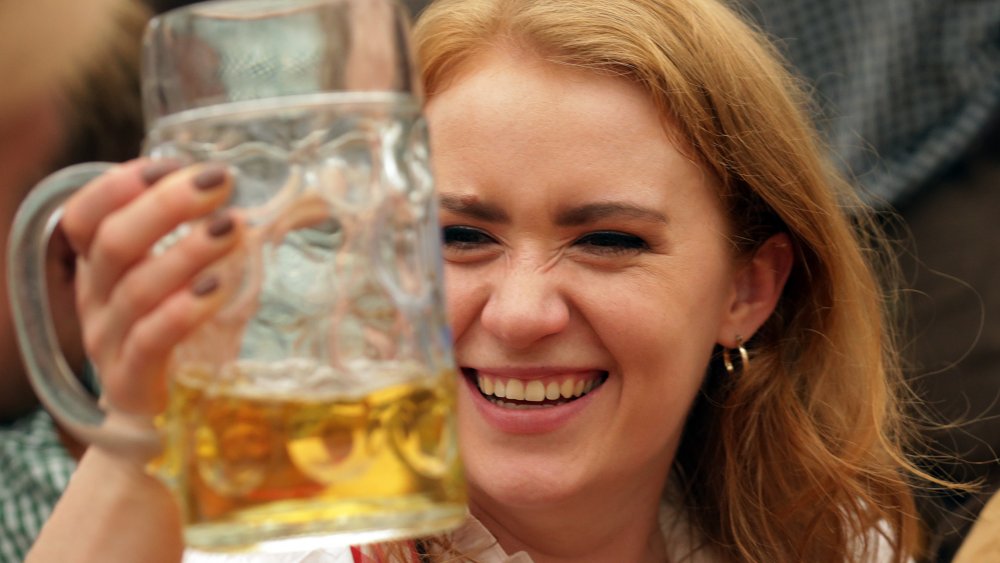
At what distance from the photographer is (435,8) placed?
180 centimetres

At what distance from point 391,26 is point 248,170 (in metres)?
0.14

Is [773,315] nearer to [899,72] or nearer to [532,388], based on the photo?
[532,388]

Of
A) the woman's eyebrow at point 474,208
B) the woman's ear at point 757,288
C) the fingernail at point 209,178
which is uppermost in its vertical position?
the fingernail at point 209,178

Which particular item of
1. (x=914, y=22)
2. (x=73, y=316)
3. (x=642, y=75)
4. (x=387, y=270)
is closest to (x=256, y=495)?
(x=387, y=270)

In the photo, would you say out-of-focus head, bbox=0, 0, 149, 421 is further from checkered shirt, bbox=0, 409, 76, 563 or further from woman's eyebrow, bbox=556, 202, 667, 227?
woman's eyebrow, bbox=556, 202, 667, 227

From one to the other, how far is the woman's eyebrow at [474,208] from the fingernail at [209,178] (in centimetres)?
70

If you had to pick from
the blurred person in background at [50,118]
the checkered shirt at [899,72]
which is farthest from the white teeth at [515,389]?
the checkered shirt at [899,72]

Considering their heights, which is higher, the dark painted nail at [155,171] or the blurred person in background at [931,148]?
the dark painted nail at [155,171]

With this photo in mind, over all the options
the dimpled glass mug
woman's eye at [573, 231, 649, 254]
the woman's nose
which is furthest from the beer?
woman's eye at [573, 231, 649, 254]

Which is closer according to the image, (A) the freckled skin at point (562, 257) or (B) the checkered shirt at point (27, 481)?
(A) the freckled skin at point (562, 257)

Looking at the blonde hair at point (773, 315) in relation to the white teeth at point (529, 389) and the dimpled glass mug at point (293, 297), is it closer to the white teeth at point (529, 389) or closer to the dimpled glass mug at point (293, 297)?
the white teeth at point (529, 389)

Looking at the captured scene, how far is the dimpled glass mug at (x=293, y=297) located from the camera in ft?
2.75

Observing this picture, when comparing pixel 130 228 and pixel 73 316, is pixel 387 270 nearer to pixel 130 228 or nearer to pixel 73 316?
pixel 130 228

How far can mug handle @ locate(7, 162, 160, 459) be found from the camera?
0.86m
